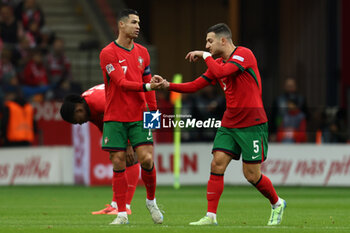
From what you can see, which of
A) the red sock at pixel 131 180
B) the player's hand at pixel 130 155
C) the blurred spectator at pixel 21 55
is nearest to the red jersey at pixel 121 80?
the player's hand at pixel 130 155

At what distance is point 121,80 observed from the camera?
10328 millimetres

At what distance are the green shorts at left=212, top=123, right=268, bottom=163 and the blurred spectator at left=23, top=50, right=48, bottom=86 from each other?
13.3 m

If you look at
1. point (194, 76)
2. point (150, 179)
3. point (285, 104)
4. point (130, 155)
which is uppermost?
point (194, 76)

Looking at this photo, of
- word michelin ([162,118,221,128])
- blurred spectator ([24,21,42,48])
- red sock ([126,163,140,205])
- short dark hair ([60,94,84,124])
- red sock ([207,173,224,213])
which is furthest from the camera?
blurred spectator ([24,21,42,48])

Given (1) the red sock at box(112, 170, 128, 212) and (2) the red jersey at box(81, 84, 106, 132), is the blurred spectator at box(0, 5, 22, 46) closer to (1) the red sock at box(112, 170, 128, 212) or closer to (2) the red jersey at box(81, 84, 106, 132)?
(2) the red jersey at box(81, 84, 106, 132)

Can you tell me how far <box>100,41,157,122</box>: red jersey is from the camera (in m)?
10.5

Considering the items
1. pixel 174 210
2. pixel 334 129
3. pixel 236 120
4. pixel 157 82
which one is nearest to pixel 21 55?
pixel 334 129

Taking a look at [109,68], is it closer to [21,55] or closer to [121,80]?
[121,80]

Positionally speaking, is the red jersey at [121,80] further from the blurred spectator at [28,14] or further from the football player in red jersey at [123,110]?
the blurred spectator at [28,14]

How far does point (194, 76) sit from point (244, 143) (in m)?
17.0

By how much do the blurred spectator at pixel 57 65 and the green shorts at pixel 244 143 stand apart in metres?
13.7

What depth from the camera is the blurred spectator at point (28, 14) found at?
24.7 meters

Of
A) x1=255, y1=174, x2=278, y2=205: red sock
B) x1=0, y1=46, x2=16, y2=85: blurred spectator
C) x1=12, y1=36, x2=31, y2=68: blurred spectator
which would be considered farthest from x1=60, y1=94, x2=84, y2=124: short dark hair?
x1=12, y1=36, x2=31, y2=68: blurred spectator

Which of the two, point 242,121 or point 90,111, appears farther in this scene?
point 90,111
